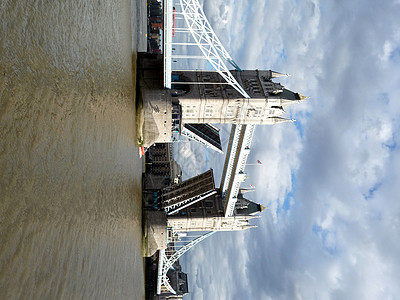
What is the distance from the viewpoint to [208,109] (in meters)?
34.5

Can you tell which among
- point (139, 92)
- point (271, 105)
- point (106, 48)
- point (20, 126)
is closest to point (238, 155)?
point (271, 105)

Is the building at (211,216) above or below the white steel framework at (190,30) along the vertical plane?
below

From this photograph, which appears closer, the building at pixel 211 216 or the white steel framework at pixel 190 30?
the white steel framework at pixel 190 30

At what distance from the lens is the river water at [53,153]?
21.6ft

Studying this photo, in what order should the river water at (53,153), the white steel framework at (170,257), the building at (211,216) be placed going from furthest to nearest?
1. the white steel framework at (170,257)
2. the building at (211,216)
3. the river water at (53,153)

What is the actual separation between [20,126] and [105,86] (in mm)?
10795

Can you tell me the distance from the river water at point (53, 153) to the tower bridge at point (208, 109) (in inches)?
545

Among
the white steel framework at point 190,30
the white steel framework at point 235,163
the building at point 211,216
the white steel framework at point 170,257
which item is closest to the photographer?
the white steel framework at point 190,30

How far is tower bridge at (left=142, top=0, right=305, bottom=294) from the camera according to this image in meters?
29.3

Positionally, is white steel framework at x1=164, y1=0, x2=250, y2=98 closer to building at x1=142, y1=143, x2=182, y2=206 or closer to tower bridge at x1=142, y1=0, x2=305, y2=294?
tower bridge at x1=142, y1=0, x2=305, y2=294

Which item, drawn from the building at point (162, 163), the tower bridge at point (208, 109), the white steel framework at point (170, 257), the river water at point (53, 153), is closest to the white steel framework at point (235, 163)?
the tower bridge at point (208, 109)

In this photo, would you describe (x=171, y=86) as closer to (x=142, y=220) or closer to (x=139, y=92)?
(x=139, y=92)

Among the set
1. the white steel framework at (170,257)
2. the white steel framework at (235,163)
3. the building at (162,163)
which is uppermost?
the building at (162,163)

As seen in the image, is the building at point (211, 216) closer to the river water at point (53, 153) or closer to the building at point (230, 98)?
the building at point (230, 98)
